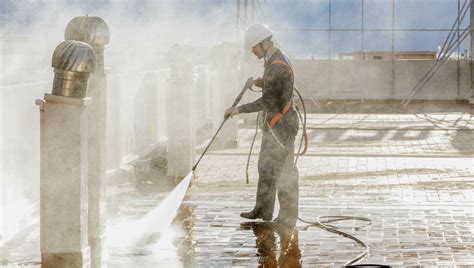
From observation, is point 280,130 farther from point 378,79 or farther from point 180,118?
point 378,79

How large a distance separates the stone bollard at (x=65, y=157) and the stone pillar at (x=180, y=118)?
216 inches

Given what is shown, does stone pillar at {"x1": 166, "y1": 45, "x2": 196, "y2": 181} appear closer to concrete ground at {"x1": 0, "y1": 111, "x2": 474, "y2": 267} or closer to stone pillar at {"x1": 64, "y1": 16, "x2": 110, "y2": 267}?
concrete ground at {"x1": 0, "y1": 111, "x2": 474, "y2": 267}

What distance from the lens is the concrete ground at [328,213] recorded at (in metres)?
7.50

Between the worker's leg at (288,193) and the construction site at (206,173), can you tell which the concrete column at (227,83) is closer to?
the construction site at (206,173)

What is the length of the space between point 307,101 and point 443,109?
4.62 meters

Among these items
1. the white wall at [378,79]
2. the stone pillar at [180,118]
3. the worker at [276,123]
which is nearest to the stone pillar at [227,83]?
the stone pillar at [180,118]

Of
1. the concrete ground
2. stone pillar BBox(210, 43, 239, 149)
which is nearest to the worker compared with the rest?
the concrete ground

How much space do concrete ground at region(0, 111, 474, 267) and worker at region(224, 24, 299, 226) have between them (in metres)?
0.28

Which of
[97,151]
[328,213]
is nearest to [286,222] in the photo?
[328,213]

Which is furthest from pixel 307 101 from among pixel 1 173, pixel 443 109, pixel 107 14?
pixel 1 173

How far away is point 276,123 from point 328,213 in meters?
1.22

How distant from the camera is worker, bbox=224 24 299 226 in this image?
8.83m

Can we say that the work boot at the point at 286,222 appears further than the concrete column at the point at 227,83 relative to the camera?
No

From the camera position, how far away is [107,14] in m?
26.1
